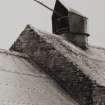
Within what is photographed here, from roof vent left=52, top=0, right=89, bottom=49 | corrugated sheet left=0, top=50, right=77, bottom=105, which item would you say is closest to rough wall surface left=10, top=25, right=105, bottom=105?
corrugated sheet left=0, top=50, right=77, bottom=105

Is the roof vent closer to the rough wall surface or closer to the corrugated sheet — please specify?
the rough wall surface

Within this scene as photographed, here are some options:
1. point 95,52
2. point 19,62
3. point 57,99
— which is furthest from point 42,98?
point 95,52

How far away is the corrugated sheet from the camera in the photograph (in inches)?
243

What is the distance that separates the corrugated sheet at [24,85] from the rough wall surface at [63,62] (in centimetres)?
19

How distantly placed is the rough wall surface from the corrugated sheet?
0.64 feet

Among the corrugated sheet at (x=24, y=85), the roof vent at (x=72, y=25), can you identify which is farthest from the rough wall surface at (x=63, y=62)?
the roof vent at (x=72, y=25)

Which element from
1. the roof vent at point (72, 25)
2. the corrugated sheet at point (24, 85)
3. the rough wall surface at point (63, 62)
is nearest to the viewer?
the corrugated sheet at point (24, 85)

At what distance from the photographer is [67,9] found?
919 centimetres

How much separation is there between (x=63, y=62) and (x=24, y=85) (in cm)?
124

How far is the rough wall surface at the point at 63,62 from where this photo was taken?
7.27m

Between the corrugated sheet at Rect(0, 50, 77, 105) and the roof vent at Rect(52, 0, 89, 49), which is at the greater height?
the roof vent at Rect(52, 0, 89, 49)

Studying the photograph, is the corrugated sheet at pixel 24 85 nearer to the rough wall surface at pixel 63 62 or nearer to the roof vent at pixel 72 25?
the rough wall surface at pixel 63 62

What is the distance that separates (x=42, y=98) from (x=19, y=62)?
52.2 inches

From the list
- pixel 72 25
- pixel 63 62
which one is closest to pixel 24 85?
pixel 63 62
